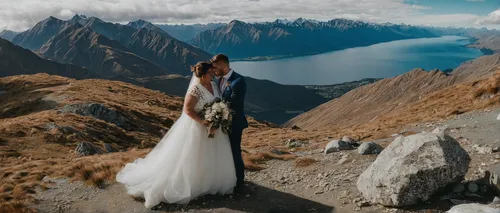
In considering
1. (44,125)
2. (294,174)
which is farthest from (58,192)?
(44,125)

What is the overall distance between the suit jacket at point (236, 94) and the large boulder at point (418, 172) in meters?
4.16

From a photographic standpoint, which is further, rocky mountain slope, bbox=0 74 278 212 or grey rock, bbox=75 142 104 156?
grey rock, bbox=75 142 104 156

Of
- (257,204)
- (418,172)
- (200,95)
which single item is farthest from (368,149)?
(200,95)

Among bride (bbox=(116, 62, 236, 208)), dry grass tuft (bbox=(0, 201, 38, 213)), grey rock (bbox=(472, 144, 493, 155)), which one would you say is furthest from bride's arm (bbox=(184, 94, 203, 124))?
grey rock (bbox=(472, 144, 493, 155))

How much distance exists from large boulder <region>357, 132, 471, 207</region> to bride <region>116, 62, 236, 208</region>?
14.4 ft

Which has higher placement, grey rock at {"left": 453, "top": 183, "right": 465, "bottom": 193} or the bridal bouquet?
the bridal bouquet

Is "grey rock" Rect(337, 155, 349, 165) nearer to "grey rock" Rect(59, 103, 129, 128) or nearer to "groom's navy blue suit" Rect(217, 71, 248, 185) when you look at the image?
"groom's navy blue suit" Rect(217, 71, 248, 185)

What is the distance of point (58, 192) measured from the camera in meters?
12.1

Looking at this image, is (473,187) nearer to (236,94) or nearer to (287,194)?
(287,194)

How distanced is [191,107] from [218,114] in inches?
34.4

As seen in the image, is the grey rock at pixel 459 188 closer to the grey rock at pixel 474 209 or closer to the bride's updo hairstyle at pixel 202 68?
the grey rock at pixel 474 209

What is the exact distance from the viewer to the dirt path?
10070mm

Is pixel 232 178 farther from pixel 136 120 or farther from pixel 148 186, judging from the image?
pixel 136 120

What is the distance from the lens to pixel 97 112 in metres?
40.7
